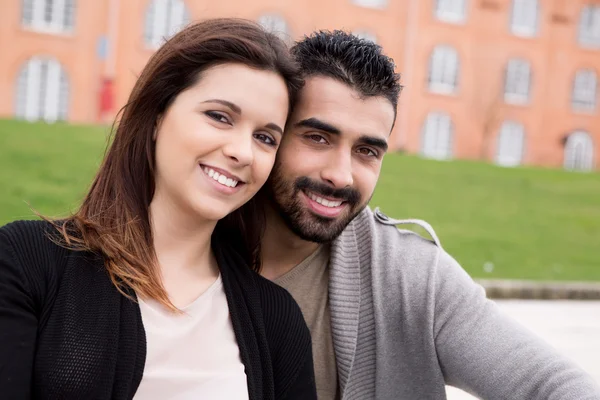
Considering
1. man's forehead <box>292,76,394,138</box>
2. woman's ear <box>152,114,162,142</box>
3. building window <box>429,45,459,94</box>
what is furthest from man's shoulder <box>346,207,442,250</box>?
building window <box>429,45,459,94</box>

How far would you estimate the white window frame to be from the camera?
27478 mm

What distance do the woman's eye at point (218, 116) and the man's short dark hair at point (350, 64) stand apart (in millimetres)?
598

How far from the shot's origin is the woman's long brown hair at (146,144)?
7.22ft

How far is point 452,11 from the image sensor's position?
29.6 metres

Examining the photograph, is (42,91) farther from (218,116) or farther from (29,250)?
(29,250)

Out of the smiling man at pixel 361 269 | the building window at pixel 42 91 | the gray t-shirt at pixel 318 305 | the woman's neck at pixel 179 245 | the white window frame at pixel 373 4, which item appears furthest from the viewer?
the white window frame at pixel 373 4

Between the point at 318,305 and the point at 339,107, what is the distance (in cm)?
76

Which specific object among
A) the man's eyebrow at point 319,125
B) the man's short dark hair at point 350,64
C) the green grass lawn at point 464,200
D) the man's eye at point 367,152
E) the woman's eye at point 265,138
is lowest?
the green grass lawn at point 464,200

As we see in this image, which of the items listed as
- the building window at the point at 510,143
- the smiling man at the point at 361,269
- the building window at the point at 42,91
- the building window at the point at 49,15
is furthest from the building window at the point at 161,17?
the smiling man at the point at 361,269

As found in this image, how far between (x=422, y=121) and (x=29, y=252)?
91.4 ft

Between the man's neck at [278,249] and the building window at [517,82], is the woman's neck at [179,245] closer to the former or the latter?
the man's neck at [278,249]

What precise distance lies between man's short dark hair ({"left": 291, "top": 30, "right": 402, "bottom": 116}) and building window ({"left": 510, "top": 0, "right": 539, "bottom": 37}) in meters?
29.6

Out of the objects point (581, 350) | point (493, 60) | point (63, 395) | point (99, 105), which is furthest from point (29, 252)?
point (493, 60)

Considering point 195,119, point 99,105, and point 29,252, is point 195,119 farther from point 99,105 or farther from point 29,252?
point 99,105
